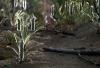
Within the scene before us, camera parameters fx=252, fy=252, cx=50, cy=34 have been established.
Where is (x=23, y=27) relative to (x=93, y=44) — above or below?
above

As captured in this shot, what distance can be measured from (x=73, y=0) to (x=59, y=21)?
1.50m

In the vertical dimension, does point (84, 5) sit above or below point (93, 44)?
above

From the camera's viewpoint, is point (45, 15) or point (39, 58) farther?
point (45, 15)

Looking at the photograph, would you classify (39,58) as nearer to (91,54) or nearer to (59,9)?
(91,54)

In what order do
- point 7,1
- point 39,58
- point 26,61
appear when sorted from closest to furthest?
point 26,61 < point 39,58 < point 7,1

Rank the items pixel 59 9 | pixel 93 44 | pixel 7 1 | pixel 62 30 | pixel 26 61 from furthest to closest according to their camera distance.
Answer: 1. pixel 7 1
2. pixel 59 9
3. pixel 62 30
4. pixel 93 44
5. pixel 26 61

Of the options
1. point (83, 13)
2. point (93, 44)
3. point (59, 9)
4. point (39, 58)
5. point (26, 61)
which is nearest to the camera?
point (26, 61)

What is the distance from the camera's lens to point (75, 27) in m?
14.1

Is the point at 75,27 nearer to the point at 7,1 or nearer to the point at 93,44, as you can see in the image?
→ the point at 93,44

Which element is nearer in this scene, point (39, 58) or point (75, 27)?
point (39, 58)

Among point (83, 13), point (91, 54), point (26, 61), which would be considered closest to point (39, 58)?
point (26, 61)

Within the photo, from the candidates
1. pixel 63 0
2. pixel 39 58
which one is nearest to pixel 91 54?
pixel 39 58

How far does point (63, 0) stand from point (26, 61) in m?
11.0

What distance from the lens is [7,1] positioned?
67.5 ft
